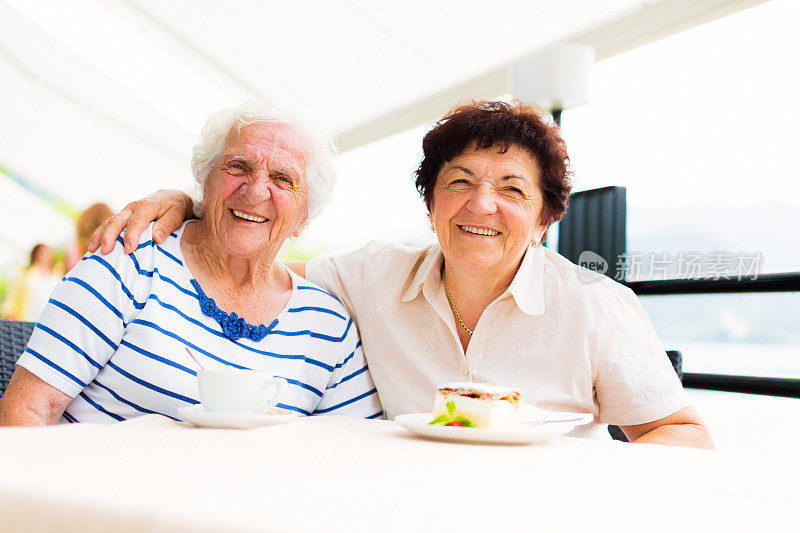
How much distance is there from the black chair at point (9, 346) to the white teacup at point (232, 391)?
28.7 inches

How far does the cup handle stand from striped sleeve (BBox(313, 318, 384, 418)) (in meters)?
0.49

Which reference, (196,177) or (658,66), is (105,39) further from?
(196,177)

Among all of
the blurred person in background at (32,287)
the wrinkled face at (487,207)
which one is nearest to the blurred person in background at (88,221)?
the blurred person in background at (32,287)

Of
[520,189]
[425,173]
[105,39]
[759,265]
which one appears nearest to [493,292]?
[520,189]

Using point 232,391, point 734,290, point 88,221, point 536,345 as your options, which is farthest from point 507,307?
point 88,221

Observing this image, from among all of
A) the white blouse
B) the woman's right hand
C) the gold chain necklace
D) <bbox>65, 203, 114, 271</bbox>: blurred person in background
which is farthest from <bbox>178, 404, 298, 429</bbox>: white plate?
<bbox>65, 203, 114, 271</bbox>: blurred person in background

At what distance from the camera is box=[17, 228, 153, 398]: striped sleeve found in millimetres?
1222

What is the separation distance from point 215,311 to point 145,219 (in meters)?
0.26

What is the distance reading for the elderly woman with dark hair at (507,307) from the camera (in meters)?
1.51

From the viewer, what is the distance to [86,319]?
4.18 feet

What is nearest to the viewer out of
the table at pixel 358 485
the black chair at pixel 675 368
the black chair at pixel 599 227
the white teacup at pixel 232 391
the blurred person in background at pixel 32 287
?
the table at pixel 358 485

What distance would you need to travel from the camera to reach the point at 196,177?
173 centimetres
